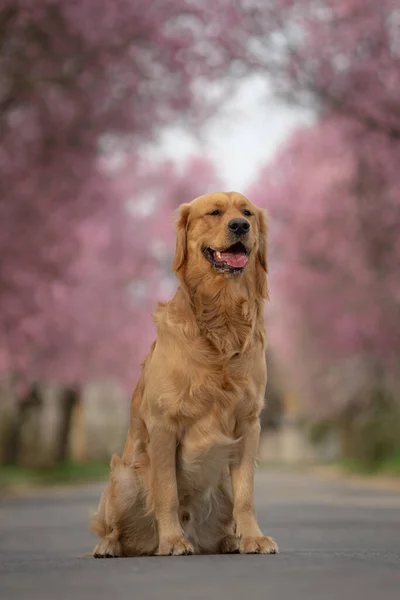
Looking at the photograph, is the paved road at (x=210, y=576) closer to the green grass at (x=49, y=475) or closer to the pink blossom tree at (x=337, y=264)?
the green grass at (x=49, y=475)

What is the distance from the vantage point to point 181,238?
739 centimetres

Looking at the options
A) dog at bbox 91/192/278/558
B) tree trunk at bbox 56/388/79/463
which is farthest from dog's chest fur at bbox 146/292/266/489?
tree trunk at bbox 56/388/79/463

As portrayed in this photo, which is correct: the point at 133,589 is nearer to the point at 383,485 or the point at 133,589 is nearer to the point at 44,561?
the point at 44,561

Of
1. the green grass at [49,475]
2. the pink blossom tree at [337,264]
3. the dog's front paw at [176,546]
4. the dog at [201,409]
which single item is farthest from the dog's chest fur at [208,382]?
the green grass at [49,475]

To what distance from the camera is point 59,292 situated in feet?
107

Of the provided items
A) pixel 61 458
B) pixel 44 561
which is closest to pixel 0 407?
pixel 61 458

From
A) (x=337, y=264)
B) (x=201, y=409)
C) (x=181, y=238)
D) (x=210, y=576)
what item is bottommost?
(x=210, y=576)

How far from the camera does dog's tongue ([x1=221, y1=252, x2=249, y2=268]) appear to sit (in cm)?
727

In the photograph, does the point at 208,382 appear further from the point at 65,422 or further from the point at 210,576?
the point at 65,422

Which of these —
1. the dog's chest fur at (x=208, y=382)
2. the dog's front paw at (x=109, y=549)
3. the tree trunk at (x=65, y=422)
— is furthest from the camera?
the tree trunk at (x=65, y=422)

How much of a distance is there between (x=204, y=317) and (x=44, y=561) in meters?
1.54

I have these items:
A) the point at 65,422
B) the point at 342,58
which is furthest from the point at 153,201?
the point at 342,58

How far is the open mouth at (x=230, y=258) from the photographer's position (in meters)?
7.27

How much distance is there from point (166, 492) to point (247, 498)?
0.43 m
